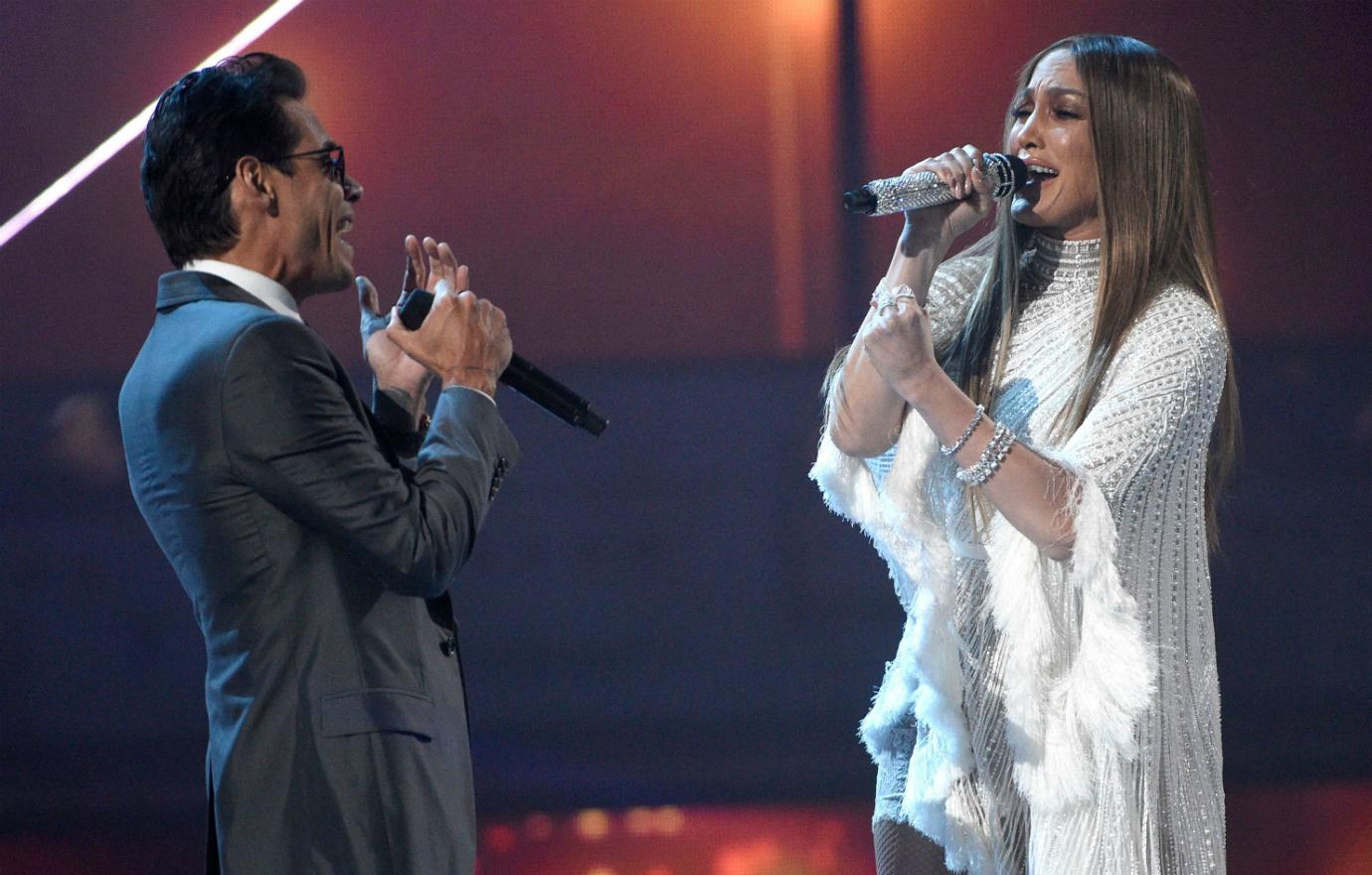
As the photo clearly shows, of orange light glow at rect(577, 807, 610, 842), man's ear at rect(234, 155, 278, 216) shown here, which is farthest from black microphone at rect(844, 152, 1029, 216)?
orange light glow at rect(577, 807, 610, 842)

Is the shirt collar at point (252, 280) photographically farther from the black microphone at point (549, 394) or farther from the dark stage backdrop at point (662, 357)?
the dark stage backdrop at point (662, 357)

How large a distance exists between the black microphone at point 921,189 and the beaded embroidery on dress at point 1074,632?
0.12 metres

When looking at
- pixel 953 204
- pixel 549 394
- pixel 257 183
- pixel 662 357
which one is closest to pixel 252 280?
pixel 257 183

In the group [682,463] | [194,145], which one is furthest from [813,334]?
[194,145]

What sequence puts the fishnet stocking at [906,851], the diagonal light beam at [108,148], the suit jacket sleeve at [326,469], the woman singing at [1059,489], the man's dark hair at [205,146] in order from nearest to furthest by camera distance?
the suit jacket sleeve at [326,469], the man's dark hair at [205,146], the woman singing at [1059,489], the fishnet stocking at [906,851], the diagonal light beam at [108,148]

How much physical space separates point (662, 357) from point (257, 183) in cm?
174

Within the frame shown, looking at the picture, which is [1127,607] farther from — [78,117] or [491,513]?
[78,117]

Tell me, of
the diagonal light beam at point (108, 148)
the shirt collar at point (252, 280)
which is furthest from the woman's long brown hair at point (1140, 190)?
the diagonal light beam at point (108, 148)

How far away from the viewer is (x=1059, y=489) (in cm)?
138

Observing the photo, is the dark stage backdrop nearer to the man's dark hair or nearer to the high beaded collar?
the high beaded collar

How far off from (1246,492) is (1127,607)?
1818mm

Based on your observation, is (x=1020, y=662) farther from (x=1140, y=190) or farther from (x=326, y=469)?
(x=326, y=469)

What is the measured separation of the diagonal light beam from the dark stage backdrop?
0.03 meters

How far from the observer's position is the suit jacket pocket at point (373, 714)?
1.19 m
